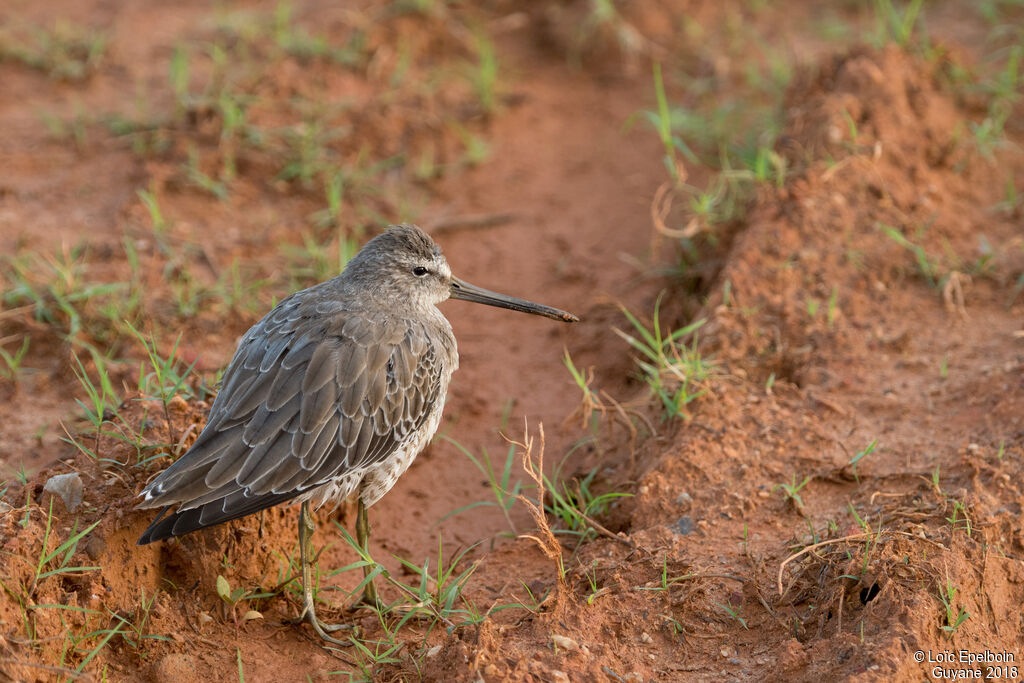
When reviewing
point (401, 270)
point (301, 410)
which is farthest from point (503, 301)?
point (301, 410)

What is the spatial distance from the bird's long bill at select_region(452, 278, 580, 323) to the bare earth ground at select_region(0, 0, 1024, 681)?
489 millimetres

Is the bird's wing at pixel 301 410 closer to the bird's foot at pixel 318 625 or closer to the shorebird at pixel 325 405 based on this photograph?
the shorebird at pixel 325 405

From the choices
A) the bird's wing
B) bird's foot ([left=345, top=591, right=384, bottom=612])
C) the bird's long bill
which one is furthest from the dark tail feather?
the bird's long bill

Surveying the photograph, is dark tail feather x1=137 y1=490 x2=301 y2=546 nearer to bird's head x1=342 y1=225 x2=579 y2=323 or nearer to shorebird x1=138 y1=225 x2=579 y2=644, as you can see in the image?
shorebird x1=138 y1=225 x2=579 y2=644

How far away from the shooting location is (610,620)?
4.36 metres

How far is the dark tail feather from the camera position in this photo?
412 cm

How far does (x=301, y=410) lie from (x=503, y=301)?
1390 millimetres

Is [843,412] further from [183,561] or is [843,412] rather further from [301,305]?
[183,561]

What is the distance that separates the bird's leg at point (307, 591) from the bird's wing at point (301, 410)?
29cm

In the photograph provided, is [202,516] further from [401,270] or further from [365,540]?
[401,270]

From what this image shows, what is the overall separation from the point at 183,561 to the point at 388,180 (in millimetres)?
3789

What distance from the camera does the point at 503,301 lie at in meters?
5.50

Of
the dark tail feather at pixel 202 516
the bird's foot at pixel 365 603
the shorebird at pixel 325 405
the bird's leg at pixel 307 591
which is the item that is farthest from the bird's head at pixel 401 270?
the bird's foot at pixel 365 603

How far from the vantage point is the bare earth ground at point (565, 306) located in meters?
4.30
